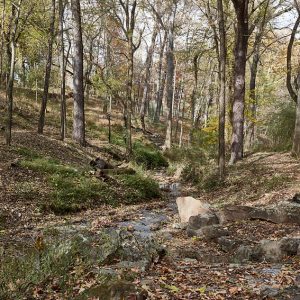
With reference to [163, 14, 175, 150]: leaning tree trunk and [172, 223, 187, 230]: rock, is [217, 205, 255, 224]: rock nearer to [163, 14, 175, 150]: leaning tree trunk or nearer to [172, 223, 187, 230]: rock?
[172, 223, 187, 230]: rock

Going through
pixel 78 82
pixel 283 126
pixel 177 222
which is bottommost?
pixel 177 222

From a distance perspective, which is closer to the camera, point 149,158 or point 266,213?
point 266,213

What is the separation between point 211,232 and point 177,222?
78.6 inches

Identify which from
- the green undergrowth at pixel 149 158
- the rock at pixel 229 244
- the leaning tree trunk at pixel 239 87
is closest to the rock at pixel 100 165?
the leaning tree trunk at pixel 239 87

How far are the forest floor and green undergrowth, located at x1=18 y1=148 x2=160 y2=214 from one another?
0.19m

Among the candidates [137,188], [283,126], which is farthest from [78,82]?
[283,126]

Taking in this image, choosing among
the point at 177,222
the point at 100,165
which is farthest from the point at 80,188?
the point at 100,165

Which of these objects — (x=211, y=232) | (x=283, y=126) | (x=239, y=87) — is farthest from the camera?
(x=283, y=126)

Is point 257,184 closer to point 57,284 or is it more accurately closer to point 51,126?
point 57,284

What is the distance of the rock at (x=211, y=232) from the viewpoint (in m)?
7.75

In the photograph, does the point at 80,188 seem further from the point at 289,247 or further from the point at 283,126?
the point at 283,126

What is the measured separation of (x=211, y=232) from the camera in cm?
780

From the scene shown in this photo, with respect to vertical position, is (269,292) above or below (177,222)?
above

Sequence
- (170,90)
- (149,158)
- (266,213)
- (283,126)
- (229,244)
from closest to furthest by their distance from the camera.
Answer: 1. (229,244)
2. (266,213)
3. (283,126)
4. (149,158)
5. (170,90)
